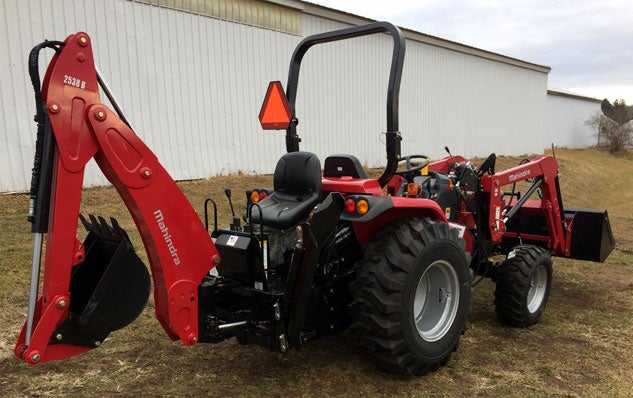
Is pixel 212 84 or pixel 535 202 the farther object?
pixel 212 84

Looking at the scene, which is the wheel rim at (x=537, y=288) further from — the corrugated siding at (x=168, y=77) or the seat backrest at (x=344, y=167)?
the corrugated siding at (x=168, y=77)

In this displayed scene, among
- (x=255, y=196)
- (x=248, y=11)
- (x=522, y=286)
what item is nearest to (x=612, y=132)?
(x=248, y=11)

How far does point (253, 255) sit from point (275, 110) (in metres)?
1.20

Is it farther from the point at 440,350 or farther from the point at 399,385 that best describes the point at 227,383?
the point at 440,350

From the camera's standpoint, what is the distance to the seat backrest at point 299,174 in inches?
124

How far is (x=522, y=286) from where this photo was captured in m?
3.91

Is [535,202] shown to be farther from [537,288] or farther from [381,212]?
[381,212]

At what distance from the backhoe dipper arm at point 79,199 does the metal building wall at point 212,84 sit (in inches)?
248

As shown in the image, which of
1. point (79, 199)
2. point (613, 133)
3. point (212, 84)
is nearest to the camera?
point (79, 199)

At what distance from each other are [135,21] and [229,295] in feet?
23.5

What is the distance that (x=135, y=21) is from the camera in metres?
8.65

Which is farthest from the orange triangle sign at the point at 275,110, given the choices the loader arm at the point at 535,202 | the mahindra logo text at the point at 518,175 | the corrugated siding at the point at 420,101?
the corrugated siding at the point at 420,101

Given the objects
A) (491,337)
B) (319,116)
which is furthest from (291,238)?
(319,116)

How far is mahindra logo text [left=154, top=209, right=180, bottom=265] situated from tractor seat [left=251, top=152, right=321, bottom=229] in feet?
1.97
